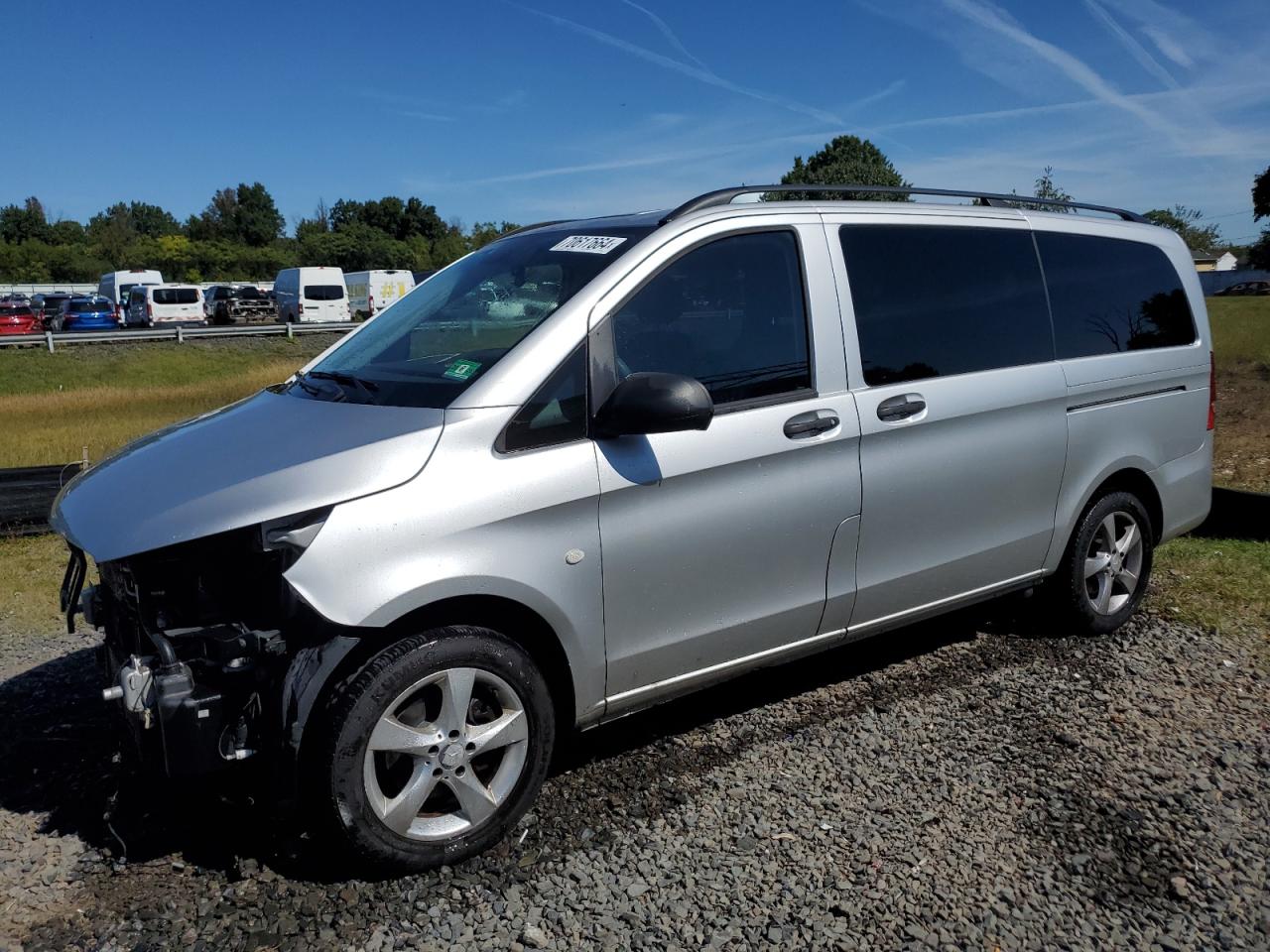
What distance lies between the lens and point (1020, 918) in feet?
9.61

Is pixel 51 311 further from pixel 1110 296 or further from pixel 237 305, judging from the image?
pixel 1110 296

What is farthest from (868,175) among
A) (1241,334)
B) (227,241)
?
(227,241)

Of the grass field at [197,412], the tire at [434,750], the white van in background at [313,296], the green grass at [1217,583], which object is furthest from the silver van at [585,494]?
the white van in background at [313,296]

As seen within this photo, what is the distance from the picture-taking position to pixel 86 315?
4053cm

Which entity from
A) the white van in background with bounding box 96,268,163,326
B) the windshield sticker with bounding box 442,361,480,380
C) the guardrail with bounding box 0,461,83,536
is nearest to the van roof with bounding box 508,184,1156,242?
the windshield sticker with bounding box 442,361,480,380

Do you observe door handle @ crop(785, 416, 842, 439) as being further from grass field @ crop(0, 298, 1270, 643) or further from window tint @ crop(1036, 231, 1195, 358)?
grass field @ crop(0, 298, 1270, 643)

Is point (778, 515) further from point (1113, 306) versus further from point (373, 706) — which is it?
point (1113, 306)

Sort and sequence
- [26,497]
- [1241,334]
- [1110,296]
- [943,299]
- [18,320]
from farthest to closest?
[18,320] → [1241,334] → [26,497] → [1110,296] → [943,299]

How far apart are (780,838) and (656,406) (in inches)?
57.9

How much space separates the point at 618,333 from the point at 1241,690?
3270 millimetres

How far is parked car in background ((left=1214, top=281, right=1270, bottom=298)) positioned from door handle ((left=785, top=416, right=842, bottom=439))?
73.0 metres

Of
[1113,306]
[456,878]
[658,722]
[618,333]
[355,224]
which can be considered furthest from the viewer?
[355,224]

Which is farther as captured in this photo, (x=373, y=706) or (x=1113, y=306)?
(x=1113, y=306)

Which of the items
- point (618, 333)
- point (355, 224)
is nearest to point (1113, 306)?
point (618, 333)
